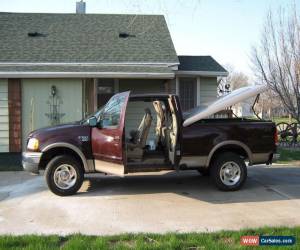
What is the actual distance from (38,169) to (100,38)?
8749 millimetres

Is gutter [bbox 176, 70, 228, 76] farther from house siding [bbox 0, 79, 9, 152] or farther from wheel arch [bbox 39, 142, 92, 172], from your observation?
wheel arch [bbox 39, 142, 92, 172]

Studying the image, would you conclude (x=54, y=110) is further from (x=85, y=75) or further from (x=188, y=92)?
(x=188, y=92)

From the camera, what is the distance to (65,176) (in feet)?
28.0

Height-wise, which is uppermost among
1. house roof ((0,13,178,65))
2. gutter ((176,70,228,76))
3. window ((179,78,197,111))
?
house roof ((0,13,178,65))

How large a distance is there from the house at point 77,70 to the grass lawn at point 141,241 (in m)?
7.92

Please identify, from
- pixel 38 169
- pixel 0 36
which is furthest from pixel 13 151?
pixel 38 169

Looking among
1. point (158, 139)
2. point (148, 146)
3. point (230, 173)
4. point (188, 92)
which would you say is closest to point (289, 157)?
point (188, 92)

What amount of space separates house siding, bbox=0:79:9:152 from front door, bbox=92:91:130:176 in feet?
22.2

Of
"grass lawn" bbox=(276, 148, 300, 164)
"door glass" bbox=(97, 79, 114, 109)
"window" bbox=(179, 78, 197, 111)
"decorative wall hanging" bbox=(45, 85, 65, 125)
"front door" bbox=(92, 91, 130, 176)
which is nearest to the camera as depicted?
"front door" bbox=(92, 91, 130, 176)

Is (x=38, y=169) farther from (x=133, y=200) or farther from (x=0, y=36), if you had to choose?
(x=0, y=36)

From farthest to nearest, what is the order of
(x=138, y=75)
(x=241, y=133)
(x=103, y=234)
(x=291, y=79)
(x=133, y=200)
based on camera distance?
(x=291, y=79)
(x=138, y=75)
(x=241, y=133)
(x=133, y=200)
(x=103, y=234)

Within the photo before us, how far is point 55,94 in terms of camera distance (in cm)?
1467

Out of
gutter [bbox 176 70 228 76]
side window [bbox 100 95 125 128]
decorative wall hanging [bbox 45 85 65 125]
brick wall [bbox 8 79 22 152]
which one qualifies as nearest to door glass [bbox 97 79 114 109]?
decorative wall hanging [bbox 45 85 65 125]

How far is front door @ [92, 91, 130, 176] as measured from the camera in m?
8.21
